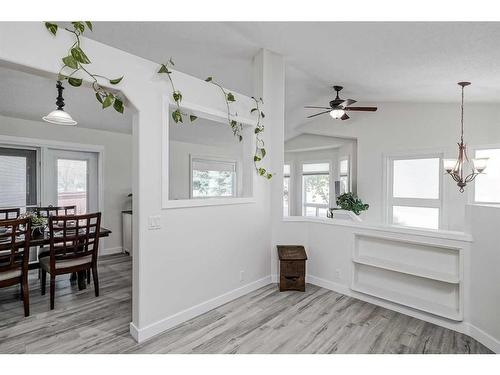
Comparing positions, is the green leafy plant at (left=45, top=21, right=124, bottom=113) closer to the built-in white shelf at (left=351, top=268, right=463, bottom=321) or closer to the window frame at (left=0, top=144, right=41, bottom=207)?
the window frame at (left=0, top=144, right=41, bottom=207)

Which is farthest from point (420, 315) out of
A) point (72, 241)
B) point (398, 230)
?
point (72, 241)

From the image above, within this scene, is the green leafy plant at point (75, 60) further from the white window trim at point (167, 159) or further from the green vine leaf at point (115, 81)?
the white window trim at point (167, 159)

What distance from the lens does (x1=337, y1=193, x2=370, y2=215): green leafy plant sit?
17.4 ft

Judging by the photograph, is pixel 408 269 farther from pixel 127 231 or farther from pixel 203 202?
pixel 127 231

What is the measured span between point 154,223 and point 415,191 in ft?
16.2

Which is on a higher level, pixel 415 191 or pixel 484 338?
pixel 415 191

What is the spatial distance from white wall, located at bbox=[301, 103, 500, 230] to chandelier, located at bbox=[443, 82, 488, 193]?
0.19 metres

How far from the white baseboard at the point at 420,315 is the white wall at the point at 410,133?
2.78 metres

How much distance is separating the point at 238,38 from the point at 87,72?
5.83 ft

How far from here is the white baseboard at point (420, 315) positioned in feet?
7.03

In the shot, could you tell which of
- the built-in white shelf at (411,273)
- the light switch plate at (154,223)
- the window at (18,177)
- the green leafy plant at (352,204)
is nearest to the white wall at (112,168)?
the window at (18,177)

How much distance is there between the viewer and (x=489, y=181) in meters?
4.28

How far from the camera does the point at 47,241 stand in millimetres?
2793

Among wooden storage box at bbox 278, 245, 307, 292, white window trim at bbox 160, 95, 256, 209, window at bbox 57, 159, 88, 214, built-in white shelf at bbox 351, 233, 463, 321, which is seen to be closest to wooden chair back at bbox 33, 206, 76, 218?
window at bbox 57, 159, 88, 214
